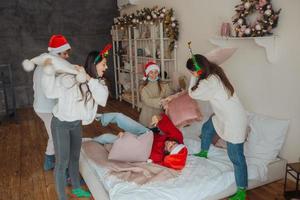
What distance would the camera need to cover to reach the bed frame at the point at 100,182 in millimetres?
2283

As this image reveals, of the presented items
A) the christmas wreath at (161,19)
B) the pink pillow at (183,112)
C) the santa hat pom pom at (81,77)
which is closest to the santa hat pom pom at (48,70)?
the santa hat pom pom at (81,77)

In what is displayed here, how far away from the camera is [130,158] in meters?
2.52

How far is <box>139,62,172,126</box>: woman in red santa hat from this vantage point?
328 cm

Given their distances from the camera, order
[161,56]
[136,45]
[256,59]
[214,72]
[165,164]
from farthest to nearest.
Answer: [136,45] < [161,56] < [256,59] < [165,164] < [214,72]

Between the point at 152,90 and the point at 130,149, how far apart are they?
100 centimetres

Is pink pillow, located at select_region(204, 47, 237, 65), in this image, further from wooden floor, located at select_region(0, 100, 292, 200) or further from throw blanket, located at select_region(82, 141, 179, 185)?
wooden floor, located at select_region(0, 100, 292, 200)

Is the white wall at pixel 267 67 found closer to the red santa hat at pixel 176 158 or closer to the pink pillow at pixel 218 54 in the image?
the pink pillow at pixel 218 54

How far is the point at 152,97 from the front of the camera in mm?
3299

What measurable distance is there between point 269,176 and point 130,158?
127 centimetres

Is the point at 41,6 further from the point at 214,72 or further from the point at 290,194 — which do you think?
the point at 290,194

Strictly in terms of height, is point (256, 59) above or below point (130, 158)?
above

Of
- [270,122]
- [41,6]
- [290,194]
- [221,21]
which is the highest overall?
[41,6]

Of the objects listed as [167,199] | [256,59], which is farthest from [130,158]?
[256,59]

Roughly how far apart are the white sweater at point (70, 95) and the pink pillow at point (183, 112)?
1050mm
